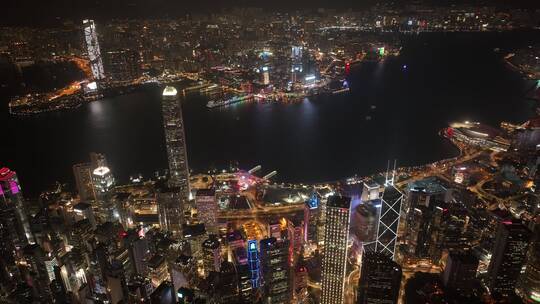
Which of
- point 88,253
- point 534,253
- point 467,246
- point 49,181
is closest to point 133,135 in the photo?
point 49,181

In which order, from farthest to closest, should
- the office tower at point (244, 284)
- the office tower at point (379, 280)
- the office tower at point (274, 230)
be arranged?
the office tower at point (274, 230) < the office tower at point (244, 284) < the office tower at point (379, 280)

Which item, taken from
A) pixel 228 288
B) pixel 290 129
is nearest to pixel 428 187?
pixel 228 288

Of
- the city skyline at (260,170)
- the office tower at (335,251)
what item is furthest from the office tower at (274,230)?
the office tower at (335,251)

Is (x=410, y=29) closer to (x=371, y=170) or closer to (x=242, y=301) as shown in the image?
(x=371, y=170)

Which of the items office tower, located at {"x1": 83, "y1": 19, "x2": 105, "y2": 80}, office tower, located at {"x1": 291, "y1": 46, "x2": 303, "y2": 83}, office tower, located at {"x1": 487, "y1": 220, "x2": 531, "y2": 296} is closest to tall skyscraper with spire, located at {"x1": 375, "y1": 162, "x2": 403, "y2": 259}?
office tower, located at {"x1": 487, "y1": 220, "x2": 531, "y2": 296}

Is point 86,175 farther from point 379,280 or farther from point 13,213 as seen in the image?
point 379,280

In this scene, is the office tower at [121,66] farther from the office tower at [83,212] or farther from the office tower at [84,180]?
the office tower at [83,212]

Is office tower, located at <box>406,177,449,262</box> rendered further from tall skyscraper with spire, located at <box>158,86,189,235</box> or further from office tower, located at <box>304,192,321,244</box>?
tall skyscraper with spire, located at <box>158,86,189,235</box>
